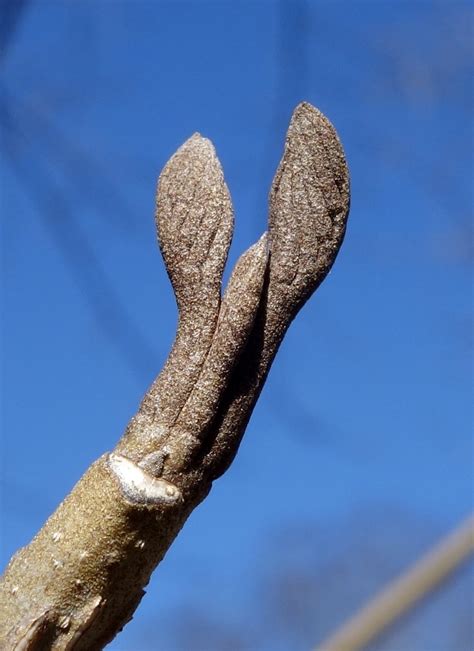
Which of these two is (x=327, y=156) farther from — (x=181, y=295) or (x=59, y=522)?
(x=59, y=522)

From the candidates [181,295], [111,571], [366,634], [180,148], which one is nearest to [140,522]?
[111,571]

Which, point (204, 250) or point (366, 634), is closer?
point (204, 250)

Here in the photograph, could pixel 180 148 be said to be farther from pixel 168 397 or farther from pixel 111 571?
pixel 111 571

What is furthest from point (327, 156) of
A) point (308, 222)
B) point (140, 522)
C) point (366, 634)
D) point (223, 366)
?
point (366, 634)

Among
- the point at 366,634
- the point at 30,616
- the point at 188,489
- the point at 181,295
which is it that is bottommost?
the point at 30,616

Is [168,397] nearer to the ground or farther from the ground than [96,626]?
farther from the ground

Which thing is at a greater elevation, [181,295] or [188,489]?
[181,295]
